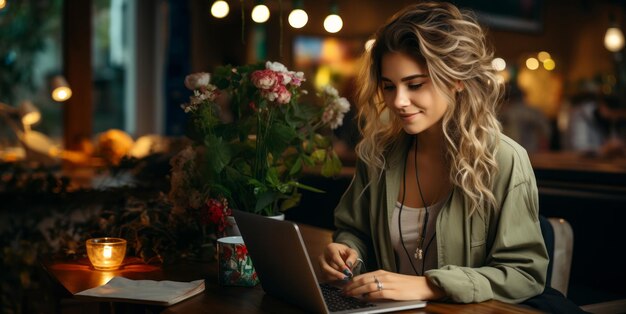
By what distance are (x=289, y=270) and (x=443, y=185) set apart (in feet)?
1.99

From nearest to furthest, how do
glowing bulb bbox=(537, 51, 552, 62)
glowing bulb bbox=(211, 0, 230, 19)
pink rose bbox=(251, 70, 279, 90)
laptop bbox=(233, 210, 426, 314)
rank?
Result: laptop bbox=(233, 210, 426, 314) → pink rose bbox=(251, 70, 279, 90) → glowing bulb bbox=(211, 0, 230, 19) → glowing bulb bbox=(537, 51, 552, 62)

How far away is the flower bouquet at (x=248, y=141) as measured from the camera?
81.9 inches

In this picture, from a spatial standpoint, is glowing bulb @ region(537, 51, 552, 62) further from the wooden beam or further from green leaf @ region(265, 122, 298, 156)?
green leaf @ region(265, 122, 298, 156)

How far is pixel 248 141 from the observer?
216 cm

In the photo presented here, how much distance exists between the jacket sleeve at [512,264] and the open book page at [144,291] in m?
0.57

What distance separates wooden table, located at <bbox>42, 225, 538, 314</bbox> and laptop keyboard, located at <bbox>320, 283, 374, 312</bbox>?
0.08 m

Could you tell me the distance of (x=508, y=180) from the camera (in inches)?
74.0

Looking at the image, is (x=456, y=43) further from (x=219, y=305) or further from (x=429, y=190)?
(x=219, y=305)

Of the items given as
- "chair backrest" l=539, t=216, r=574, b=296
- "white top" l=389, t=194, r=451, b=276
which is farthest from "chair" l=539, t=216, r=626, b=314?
"white top" l=389, t=194, r=451, b=276

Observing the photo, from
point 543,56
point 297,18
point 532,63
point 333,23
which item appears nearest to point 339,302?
point 297,18

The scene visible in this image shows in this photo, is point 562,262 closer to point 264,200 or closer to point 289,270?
point 264,200

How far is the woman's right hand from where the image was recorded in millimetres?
1871

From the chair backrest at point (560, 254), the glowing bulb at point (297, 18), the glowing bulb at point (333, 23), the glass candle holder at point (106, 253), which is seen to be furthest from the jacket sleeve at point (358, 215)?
the glowing bulb at point (333, 23)

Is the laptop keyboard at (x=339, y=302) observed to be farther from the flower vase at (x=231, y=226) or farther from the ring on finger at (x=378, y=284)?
the flower vase at (x=231, y=226)
